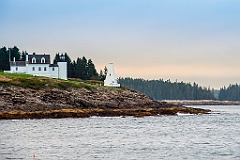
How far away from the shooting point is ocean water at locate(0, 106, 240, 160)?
148 ft

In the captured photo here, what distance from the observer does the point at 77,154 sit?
45312 millimetres

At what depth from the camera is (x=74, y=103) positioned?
10788cm

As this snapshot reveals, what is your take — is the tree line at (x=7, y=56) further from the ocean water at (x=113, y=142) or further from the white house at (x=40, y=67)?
the ocean water at (x=113, y=142)

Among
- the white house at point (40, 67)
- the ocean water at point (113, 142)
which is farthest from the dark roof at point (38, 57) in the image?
the ocean water at point (113, 142)

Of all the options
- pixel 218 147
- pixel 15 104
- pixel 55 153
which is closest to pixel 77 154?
pixel 55 153

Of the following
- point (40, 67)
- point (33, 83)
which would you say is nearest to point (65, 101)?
point (33, 83)

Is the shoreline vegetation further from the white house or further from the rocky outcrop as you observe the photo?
the white house

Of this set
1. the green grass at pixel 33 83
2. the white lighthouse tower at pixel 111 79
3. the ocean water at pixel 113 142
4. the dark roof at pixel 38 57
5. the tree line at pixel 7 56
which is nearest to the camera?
the ocean water at pixel 113 142

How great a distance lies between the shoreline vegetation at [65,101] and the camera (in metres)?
96.8

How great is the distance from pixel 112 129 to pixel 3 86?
38642 mm

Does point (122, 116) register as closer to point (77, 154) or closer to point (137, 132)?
point (137, 132)

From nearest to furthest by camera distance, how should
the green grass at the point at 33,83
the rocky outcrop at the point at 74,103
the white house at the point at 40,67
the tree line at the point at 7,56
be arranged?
1. the rocky outcrop at the point at 74,103
2. the green grass at the point at 33,83
3. the white house at the point at 40,67
4. the tree line at the point at 7,56

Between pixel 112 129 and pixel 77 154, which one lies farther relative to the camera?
pixel 112 129

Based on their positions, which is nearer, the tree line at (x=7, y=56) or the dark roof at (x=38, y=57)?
the dark roof at (x=38, y=57)
